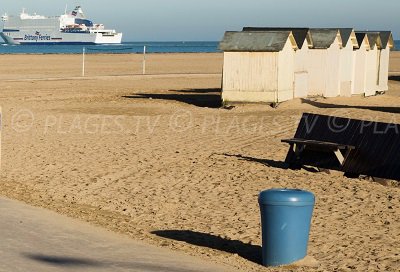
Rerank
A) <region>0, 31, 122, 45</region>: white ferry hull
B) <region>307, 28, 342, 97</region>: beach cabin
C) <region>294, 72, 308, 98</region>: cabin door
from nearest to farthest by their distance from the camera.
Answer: <region>294, 72, 308, 98</region>: cabin door → <region>307, 28, 342, 97</region>: beach cabin → <region>0, 31, 122, 45</region>: white ferry hull

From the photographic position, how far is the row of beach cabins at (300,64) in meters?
28.1

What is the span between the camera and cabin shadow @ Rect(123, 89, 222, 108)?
30791 millimetres

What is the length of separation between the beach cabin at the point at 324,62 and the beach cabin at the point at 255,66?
9.52 feet

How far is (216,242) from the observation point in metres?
10.7

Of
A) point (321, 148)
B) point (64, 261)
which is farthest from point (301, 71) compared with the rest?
point (64, 261)

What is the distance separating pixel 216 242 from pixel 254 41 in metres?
18.1

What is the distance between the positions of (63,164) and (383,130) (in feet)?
18.2

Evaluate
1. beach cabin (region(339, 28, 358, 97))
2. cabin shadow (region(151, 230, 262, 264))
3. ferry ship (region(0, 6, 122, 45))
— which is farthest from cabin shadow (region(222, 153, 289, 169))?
ferry ship (region(0, 6, 122, 45))

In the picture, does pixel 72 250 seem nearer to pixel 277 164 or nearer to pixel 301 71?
pixel 277 164

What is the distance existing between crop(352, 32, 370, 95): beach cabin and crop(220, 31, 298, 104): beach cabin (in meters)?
6.51

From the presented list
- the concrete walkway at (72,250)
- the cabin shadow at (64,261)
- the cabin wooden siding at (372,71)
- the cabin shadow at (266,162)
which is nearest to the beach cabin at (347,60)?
the cabin wooden siding at (372,71)

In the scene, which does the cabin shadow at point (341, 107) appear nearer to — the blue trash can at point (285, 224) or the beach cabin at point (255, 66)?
the beach cabin at point (255, 66)

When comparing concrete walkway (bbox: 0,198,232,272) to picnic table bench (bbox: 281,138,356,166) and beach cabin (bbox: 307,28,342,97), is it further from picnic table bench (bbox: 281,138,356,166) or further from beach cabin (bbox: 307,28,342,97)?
beach cabin (bbox: 307,28,342,97)

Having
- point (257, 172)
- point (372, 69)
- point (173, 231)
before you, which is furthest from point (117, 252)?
point (372, 69)
